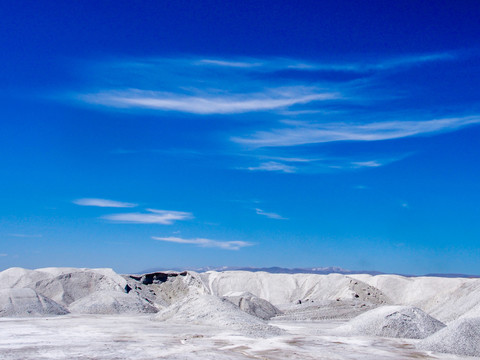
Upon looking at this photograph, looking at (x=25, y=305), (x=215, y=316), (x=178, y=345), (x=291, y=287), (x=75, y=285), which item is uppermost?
(x=291, y=287)

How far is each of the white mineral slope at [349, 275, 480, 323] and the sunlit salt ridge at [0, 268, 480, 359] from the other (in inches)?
3.2

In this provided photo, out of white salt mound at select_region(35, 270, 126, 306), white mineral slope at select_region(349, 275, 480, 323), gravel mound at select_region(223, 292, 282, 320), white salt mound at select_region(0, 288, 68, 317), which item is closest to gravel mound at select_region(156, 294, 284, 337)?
gravel mound at select_region(223, 292, 282, 320)

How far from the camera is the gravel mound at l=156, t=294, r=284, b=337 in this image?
16766 millimetres

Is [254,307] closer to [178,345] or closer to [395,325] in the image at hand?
[395,325]

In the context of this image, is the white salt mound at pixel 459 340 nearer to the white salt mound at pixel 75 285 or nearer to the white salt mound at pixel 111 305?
the white salt mound at pixel 111 305

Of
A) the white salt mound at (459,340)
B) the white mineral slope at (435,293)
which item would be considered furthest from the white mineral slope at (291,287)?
the white salt mound at (459,340)

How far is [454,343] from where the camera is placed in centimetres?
1330

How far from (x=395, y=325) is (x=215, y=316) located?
676 centimetres

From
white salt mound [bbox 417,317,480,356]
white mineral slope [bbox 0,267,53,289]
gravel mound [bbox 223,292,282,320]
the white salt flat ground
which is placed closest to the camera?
the white salt flat ground

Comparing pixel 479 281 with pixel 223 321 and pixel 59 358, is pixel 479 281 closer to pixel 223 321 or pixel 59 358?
pixel 223 321

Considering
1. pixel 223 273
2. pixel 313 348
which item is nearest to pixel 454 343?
pixel 313 348

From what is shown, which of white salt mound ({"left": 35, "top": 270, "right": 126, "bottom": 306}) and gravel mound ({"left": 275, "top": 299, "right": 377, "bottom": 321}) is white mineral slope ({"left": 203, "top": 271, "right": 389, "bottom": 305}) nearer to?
gravel mound ({"left": 275, "top": 299, "right": 377, "bottom": 321})

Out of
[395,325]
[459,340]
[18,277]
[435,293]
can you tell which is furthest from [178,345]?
[18,277]

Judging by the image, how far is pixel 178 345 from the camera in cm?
1330
